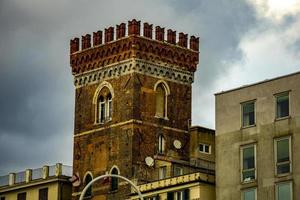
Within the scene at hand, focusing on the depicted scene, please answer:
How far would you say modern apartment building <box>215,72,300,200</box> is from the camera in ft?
290

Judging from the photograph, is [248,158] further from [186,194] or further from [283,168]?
[186,194]

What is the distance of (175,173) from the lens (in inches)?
4286

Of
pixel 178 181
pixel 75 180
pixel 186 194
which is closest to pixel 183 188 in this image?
pixel 186 194

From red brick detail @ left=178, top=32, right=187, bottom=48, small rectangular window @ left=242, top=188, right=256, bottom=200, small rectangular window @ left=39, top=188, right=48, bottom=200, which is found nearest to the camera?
small rectangular window @ left=242, top=188, right=256, bottom=200

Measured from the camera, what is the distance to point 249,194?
298 ft

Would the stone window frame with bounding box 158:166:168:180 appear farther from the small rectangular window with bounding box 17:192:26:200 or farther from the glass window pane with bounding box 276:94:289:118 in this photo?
the glass window pane with bounding box 276:94:289:118

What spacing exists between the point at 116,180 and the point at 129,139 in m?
3.99

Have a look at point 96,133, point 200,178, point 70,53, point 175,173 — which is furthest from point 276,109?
point 70,53

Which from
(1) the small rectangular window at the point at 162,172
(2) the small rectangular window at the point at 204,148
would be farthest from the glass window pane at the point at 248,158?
(2) the small rectangular window at the point at 204,148

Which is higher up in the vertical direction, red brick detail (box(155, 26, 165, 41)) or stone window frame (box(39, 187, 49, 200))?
red brick detail (box(155, 26, 165, 41))

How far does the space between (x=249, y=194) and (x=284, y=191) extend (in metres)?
3.35

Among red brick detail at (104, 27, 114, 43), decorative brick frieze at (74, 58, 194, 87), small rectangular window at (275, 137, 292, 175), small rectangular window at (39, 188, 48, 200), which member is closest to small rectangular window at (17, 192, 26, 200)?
small rectangular window at (39, 188, 48, 200)

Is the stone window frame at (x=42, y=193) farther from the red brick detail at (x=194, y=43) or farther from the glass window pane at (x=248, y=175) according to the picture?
the glass window pane at (x=248, y=175)

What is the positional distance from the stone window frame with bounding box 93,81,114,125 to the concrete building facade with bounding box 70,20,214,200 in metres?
0.09
